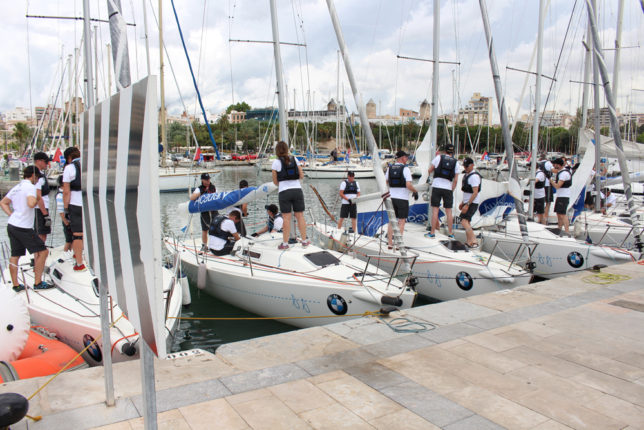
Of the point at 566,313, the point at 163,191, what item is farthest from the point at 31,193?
the point at 163,191

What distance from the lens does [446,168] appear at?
→ 9.93 m

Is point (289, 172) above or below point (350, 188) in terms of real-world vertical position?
above

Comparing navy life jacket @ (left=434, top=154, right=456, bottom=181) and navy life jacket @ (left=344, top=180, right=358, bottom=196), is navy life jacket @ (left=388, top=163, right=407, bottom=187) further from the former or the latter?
navy life jacket @ (left=344, top=180, right=358, bottom=196)

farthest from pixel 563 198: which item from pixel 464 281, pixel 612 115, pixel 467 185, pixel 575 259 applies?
pixel 464 281

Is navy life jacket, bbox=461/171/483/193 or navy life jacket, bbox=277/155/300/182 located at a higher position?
navy life jacket, bbox=277/155/300/182

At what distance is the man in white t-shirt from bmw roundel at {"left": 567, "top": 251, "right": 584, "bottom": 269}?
9.58 metres

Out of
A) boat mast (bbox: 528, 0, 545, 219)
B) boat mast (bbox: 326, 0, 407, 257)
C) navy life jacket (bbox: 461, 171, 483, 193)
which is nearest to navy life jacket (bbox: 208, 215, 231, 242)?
boat mast (bbox: 326, 0, 407, 257)

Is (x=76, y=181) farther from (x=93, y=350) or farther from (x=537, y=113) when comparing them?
(x=537, y=113)

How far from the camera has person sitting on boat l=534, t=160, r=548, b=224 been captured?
43.3 feet

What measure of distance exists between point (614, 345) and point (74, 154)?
807 centimetres

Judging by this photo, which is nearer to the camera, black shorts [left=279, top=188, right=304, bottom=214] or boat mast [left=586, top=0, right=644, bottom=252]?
black shorts [left=279, top=188, right=304, bottom=214]

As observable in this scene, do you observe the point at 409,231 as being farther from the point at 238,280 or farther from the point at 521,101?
the point at 521,101

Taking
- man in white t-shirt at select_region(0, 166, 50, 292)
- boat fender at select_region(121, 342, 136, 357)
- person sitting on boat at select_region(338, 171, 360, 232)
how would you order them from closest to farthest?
boat fender at select_region(121, 342, 136, 357), man in white t-shirt at select_region(0, 166, 50, 292), person sitting on boat at select_region(338, 171, 360, 232)

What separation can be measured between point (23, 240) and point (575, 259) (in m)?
9.95
